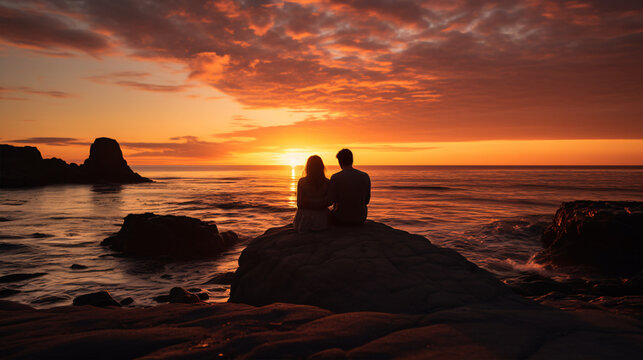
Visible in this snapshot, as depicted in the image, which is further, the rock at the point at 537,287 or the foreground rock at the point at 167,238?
the foreground rock at the point at 167,238

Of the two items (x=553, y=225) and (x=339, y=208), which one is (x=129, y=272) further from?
(x=553, y=225)

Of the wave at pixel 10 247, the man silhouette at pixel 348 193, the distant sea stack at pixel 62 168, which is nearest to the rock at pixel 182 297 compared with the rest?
the man silhouette at pixel 348 193

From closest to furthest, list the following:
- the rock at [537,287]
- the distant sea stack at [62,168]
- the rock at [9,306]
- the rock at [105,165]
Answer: the rock at [9,306]
the rock at [537,287]
the distant sea stack at [62,168]
the rock at [105,165]

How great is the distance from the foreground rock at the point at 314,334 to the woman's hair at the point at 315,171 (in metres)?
3.32

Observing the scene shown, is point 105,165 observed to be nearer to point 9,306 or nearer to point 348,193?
point 9,306

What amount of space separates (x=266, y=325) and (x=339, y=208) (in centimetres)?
401

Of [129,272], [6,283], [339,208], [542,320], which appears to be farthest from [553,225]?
[6,283]

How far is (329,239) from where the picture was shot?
6293 mm

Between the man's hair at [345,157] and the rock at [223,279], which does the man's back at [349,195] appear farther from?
the rock at [223,279]

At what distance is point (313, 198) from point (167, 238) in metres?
7.91

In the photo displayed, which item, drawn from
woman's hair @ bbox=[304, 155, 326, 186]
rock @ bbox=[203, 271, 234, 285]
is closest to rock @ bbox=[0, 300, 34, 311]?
rock @ bbox=[203, 271, 234, 285]

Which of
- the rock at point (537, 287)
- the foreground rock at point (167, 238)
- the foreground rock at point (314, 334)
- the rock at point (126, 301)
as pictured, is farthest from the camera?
the foreground rock at point (167, 238)

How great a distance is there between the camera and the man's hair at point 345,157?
6.87 m

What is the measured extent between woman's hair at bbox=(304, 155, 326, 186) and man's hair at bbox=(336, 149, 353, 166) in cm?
50
